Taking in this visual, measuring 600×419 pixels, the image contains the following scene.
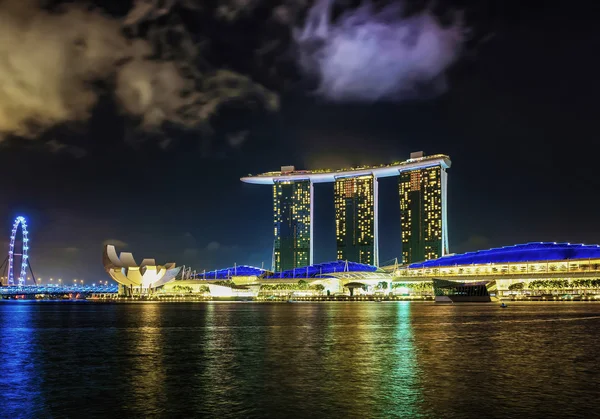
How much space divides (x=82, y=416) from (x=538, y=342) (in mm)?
27485

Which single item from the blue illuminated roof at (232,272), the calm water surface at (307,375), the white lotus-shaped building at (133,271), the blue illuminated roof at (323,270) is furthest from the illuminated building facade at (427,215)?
the calm water surface at (307,375)

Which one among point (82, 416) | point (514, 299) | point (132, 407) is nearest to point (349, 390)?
point (132, 407)

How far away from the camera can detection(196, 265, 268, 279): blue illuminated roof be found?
18475 cm

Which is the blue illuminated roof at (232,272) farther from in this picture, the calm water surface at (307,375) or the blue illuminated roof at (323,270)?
the calm water surface at (307,375)

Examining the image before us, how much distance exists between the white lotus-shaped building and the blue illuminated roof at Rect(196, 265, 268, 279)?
21087 millimetres

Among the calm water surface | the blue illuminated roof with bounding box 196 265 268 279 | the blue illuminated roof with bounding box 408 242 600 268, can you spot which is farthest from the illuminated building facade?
the calm water surface

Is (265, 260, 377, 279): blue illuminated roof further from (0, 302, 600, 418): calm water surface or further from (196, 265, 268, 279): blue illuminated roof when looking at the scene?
(0, 302, 600, 418): calm water surface

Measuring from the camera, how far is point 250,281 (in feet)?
588

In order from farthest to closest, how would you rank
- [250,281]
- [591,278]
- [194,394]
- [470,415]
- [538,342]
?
1. [250,281]
2. [591,278]
3. [538,342]
4. [194,394]
5. [470,415]

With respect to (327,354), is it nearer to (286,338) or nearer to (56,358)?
(286,338)

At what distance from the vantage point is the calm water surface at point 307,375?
18.7 m

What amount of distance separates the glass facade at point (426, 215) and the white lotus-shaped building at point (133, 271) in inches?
3029

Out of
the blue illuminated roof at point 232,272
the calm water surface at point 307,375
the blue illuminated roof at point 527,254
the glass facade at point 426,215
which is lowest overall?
the calm water surface at point 307,375

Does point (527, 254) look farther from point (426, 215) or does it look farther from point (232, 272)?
point (232, 272)
